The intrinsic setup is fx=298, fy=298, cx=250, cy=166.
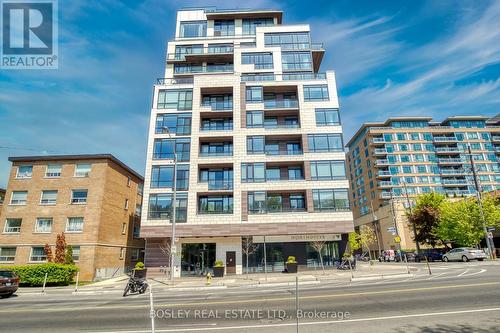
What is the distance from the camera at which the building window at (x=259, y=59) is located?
43500 millimetres

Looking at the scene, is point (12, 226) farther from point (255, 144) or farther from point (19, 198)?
point (255, 144)

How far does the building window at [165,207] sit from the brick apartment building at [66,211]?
493 centimetres

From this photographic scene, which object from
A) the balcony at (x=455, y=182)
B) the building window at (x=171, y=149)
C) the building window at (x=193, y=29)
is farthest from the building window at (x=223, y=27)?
the balcony at (x=455, y=182)

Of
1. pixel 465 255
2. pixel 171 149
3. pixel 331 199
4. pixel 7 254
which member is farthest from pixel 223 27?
pixel 465 255

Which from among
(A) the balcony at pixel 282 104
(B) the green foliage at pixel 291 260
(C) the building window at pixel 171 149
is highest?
(A) the balcony at pixel 282 104

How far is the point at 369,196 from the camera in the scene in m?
78.2

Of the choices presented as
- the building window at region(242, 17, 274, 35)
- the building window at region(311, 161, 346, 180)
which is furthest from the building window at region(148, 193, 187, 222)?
the building window at region(242, 17, 274, 35)

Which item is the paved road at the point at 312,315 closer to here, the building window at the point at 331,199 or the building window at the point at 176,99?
the building window at the point at 331,199

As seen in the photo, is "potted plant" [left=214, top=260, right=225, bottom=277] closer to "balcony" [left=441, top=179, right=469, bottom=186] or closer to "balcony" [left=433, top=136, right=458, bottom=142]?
"balcony" [left=441, top=179, right=469, bottom=186]

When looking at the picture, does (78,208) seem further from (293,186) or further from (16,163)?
(293,186)

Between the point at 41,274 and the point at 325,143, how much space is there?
104 feet

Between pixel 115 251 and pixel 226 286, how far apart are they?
19.1m

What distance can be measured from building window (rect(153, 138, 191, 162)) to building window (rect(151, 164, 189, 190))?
1202 mm

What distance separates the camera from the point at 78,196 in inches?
1275
